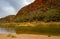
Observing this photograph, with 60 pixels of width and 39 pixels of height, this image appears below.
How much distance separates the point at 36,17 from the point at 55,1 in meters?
19.7

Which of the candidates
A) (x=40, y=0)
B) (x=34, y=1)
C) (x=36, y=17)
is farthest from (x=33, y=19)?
(x=34, y=1)

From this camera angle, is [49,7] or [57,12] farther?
[49,7]

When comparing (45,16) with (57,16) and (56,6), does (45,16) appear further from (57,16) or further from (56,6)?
(56,6)

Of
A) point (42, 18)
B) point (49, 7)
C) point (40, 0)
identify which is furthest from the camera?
point (40, 0)

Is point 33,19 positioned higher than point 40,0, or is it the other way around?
point 40,0

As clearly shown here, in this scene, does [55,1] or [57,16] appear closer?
[57,16]

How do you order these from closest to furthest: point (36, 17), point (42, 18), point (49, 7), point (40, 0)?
point (42, 18) < point (36, 17) < point (49, 7) < point (40, 0)

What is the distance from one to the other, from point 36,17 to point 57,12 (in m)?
12.2

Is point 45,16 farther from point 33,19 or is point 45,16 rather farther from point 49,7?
point 49,7

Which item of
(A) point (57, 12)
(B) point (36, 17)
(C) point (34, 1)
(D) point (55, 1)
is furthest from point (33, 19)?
(C) point (34, 1)

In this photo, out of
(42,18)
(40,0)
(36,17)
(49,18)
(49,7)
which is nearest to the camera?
(49,18)

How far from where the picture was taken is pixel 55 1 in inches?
5620

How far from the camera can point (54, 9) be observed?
13375 cm

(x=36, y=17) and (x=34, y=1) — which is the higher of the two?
(x=34, y=1)
